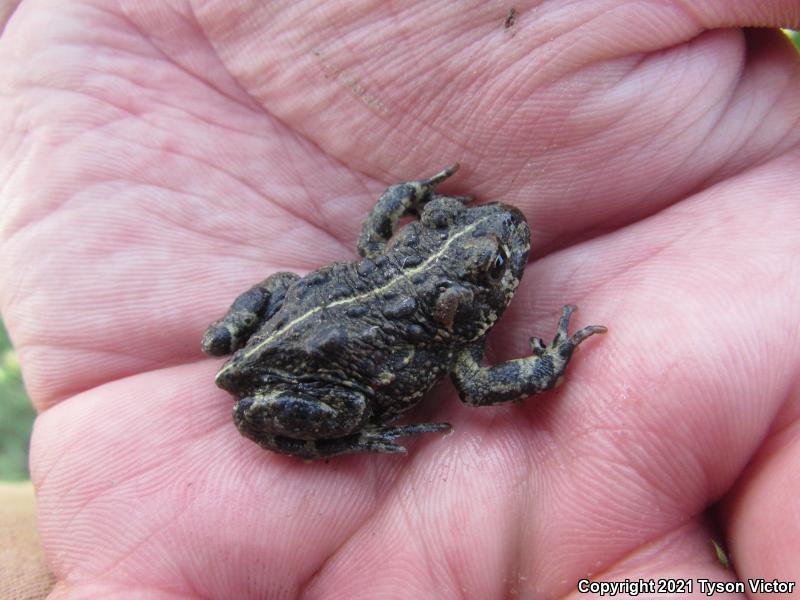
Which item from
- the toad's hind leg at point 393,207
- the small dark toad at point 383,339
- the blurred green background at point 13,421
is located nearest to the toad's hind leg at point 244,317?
the small dark toad at point 383,339

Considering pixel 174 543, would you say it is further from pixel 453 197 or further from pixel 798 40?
pixel 798 40

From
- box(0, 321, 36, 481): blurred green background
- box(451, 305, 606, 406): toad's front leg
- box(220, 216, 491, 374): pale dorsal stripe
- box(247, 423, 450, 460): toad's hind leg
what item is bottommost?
box(0, 321, 36, 481): blurred green background

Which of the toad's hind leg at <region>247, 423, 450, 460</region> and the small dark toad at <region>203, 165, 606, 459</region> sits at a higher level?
the small dark toad at <region>203, 165, 606, 459</region>

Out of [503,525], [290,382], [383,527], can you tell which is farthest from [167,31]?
[503,525]

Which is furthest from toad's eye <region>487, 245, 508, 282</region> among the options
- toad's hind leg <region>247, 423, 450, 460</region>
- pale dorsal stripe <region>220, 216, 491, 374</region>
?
toad's hind leg <region>247, 423, 450, 460</region>

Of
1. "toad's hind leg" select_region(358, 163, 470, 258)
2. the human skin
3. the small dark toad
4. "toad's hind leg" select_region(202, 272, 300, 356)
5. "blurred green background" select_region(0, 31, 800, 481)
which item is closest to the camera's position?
the human skin

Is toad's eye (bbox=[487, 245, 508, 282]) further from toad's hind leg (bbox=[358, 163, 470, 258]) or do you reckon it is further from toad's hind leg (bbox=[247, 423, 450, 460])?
toad's hind leg (bbox=[247, 423, 450, 460])
